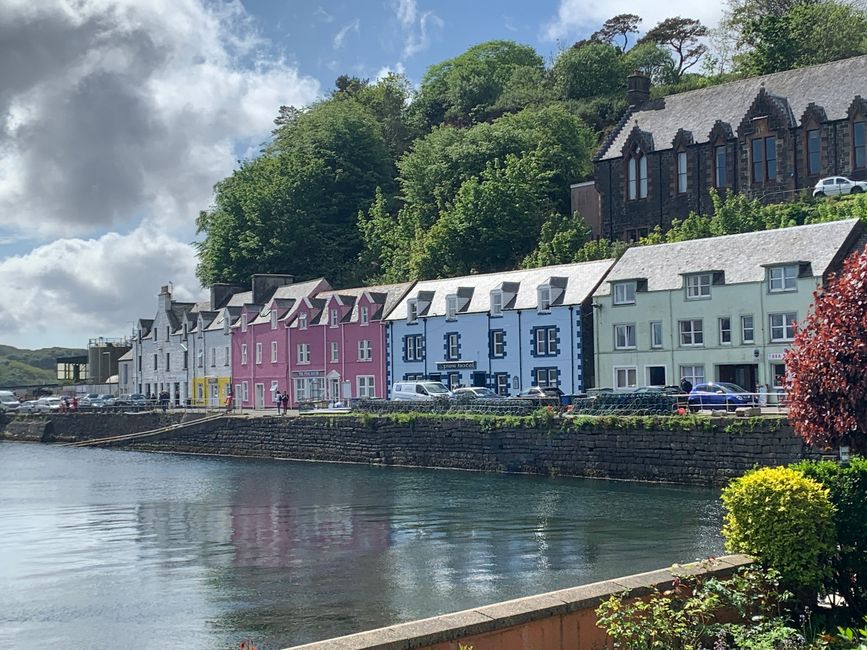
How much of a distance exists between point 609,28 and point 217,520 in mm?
98754

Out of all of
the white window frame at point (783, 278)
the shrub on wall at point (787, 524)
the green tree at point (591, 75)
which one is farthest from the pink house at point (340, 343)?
the shrub on wall at point (787, 524)

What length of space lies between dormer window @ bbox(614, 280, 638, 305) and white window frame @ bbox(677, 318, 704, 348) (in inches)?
137

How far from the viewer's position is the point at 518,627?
11688 millimetres

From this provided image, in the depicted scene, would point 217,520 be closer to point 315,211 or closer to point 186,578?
point 186,578

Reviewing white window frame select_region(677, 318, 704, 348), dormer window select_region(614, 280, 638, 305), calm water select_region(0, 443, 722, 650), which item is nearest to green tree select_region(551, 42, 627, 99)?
dormer window select_region(614, 280, 638, 305)

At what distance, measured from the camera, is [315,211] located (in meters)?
109

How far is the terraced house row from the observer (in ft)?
186

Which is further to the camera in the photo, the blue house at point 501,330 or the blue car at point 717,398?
the blue house at point 501,330

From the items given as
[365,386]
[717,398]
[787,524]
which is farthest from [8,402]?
[787,524]

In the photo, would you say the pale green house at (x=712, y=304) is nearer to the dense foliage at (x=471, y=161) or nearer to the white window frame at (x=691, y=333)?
the white window frame at (x=691, y=333)

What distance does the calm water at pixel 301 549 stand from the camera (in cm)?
2345

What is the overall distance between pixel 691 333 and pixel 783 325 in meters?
5.74

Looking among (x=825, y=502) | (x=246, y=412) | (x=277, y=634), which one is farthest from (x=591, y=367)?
(x=825, y=502)

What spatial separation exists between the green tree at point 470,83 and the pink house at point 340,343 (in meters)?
41.0
